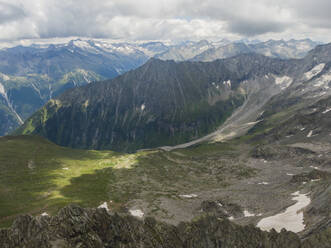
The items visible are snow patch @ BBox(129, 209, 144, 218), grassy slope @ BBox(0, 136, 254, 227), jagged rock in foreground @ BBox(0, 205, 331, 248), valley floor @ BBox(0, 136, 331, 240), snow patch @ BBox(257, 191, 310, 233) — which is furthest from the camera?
grassy slope @ BBox(0, 136, 254, 227)

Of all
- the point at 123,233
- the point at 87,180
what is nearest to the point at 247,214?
the point at 123,233

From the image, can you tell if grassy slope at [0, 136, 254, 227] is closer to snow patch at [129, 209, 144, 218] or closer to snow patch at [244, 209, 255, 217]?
snow patch at [129, 209, 144, 218]

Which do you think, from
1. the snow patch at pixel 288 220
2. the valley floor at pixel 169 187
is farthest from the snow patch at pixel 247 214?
the snow patch at pixel 288 220

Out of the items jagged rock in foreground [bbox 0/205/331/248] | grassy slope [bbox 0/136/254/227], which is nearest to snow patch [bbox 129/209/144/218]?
grassy slope [bbox 0/136/254/227]

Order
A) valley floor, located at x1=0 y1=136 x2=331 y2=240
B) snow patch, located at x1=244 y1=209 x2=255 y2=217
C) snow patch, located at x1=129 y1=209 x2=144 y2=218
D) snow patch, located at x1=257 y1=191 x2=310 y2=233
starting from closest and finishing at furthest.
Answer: snow patch, located at x1=257 y1=191 x2=310 y2=233 → valley floor, located at x1=0 y1=136 x2=331 y2=240 → snow patch, located at x1=244 y1=209 x2=255 y2=217 → snow patch, located at x1=129 y1=209 x2=144 y2=218

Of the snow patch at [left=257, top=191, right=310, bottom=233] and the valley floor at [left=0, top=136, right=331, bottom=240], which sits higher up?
the snow patch at [left=257, top=191, right=310, bottom=233]

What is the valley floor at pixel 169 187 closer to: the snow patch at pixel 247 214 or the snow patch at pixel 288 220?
the snow patch at pixel 247 214

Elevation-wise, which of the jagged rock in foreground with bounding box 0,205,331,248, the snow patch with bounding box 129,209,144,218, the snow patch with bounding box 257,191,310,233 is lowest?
the snow patch with bounding box 129,209,144,218
